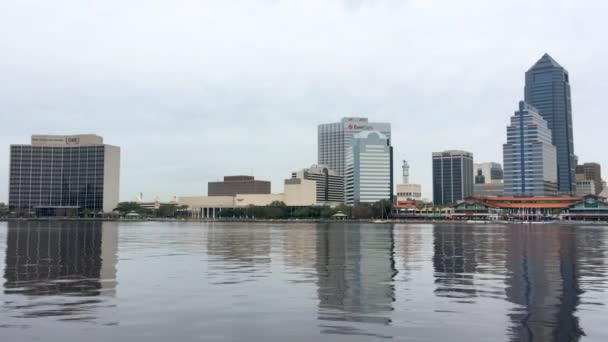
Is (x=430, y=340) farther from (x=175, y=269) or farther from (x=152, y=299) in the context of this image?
(x=175, y=269)

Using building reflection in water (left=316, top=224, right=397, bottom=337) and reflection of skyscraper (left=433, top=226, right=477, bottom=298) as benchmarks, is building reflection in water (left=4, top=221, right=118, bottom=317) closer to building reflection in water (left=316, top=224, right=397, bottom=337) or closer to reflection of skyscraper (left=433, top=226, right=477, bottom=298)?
building reflection in water (left=316, top=224, right=397, bottom=337)

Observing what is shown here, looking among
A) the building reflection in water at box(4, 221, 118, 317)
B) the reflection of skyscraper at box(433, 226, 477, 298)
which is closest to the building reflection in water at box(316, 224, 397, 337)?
the reflection of skyscraper at box(433, 226, 477, 298)

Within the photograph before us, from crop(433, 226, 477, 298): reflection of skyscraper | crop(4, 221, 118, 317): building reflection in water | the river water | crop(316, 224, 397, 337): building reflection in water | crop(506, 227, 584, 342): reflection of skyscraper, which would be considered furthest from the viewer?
crop(433, 226, 477, 298): reflection of skyscraper

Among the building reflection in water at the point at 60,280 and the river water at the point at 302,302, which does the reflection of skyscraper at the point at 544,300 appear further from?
the building reflection in water at the point at 60,280

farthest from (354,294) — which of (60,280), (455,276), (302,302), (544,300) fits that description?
(60,280)

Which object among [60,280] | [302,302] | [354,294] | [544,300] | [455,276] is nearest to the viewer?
[302,302]

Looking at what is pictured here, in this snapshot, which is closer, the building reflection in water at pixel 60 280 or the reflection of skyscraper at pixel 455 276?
the building reflection in water at pixel 60 280

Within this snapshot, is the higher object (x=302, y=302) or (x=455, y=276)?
(x=302, y=302)

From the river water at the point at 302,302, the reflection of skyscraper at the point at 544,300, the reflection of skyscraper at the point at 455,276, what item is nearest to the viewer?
the reflection of skyscraper at the point at 544,300

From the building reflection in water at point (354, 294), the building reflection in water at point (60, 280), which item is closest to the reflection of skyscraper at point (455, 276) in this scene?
the building reflection in water at point (354, 294)

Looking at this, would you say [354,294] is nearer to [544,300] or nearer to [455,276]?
[544,300]

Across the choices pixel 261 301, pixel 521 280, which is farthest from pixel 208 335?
pixel 521 280

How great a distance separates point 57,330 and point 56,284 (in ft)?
49.9

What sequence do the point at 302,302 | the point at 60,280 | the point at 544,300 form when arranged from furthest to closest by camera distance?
the point at 60,280 < the point at 544,300 < the point at 302,302
